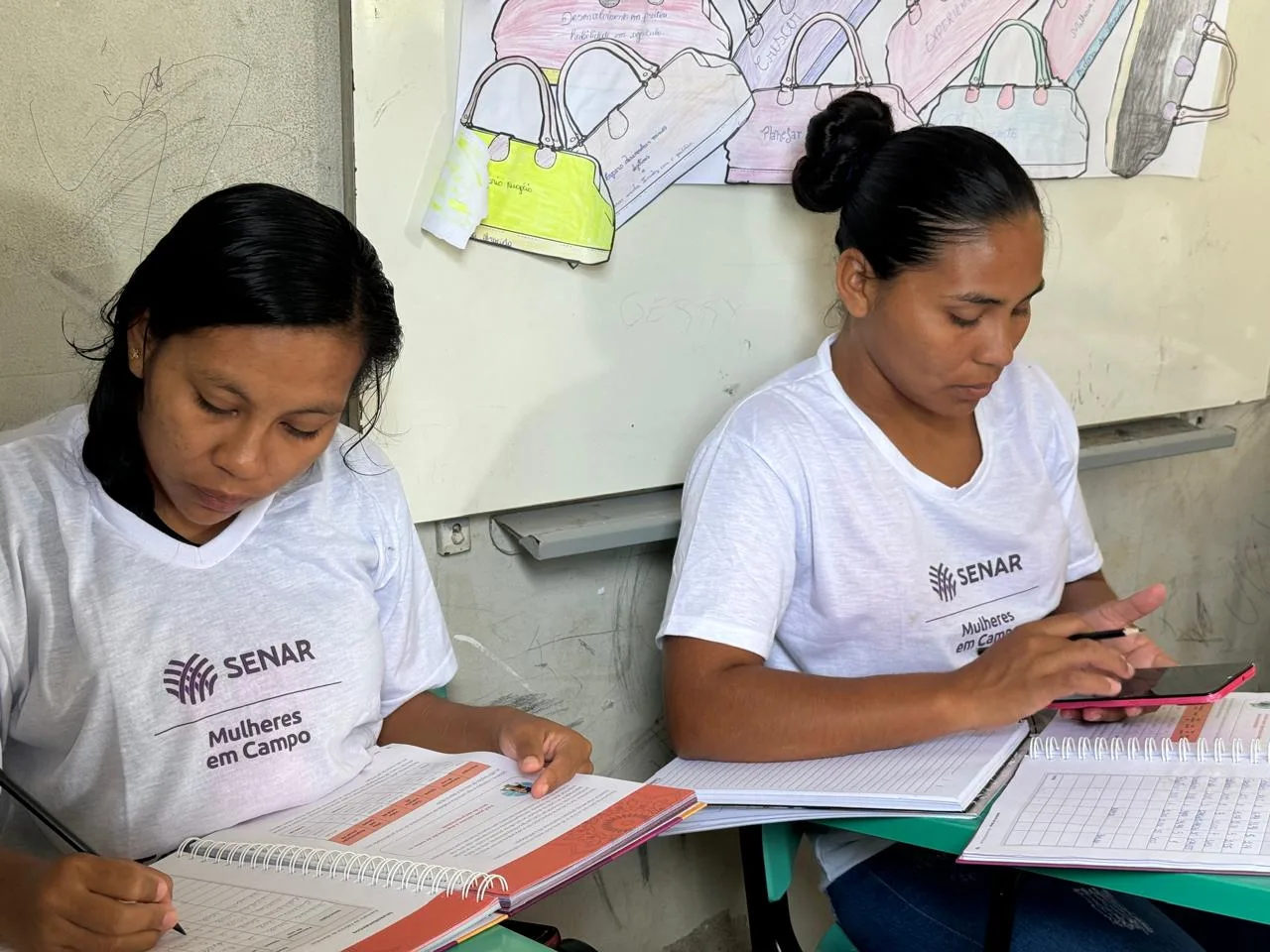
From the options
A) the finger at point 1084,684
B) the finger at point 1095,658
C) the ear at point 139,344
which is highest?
the ear at point 139,344

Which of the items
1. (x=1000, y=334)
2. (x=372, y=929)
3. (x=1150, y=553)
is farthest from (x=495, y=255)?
(x=1150, y=553)

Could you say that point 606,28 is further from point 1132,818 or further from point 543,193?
point 1132,818

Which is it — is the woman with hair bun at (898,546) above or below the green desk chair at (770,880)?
above

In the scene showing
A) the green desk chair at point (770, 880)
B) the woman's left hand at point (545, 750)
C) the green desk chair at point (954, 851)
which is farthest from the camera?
the green desk chair at point (770, 880)

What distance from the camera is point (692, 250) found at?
65.7 inches

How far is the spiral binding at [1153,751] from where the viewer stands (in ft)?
4.05

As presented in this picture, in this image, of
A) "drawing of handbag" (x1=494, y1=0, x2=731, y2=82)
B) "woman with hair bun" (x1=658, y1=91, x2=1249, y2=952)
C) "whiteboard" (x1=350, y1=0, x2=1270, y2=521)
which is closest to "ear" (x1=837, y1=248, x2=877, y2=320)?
"woman with hair bun" (x1=658, y1=91, x2=1249, y2=952)

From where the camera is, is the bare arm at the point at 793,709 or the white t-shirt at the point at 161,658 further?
the bare arm at the point at 793,709

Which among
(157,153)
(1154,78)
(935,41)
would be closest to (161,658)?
(157,153)

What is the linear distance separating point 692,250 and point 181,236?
75 centimetres

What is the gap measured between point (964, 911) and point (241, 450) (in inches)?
33.4

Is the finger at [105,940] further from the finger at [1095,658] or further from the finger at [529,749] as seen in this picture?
the finger at [1095,658]

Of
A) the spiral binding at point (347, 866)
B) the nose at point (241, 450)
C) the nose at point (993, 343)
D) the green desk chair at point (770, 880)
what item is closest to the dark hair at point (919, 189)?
the nose at point (993, 343)

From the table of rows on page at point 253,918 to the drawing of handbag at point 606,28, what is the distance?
3.08 feet
